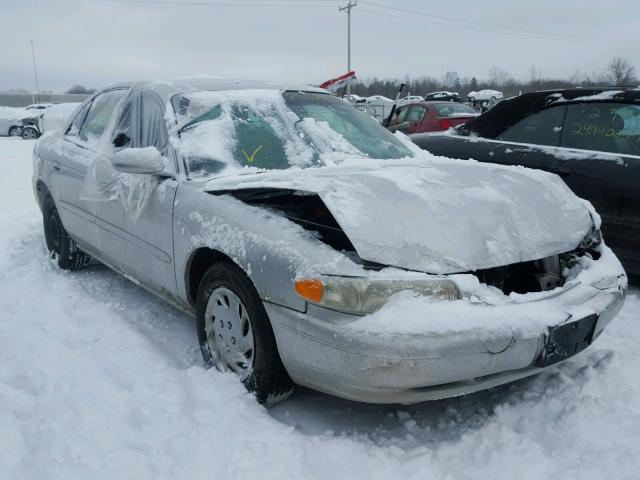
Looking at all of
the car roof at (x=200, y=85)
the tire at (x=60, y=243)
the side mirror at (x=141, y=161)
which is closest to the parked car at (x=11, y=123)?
the tire at (x=60, y=243)

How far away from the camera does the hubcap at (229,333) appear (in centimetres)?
270

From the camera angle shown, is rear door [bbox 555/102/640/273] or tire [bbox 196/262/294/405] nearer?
tire [bbox 196/262/294/405]

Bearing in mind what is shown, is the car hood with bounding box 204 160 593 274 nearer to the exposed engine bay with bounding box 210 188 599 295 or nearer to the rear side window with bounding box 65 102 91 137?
the exposed engine bay with bounding box 210 188 599 295

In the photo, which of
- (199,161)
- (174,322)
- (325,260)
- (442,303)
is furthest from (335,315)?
Answer: (174,322)

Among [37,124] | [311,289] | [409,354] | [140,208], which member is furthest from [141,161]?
[37,124]

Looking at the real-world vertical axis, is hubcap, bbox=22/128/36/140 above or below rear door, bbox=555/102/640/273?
below

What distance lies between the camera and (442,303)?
221cm

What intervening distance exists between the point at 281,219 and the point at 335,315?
598mm

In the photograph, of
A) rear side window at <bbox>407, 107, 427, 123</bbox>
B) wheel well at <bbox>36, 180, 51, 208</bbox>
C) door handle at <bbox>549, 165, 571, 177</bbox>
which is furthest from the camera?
rear side window at <bbox>407, 107, 427, 123</bbox>

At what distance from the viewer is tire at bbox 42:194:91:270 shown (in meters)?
4.69

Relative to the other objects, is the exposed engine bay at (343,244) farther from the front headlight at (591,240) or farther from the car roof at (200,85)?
the car roof at (200,85)

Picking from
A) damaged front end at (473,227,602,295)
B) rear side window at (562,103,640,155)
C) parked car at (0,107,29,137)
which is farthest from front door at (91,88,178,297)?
parked car at (0,107,29,137)

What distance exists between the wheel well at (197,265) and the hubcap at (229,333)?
18 centimetres

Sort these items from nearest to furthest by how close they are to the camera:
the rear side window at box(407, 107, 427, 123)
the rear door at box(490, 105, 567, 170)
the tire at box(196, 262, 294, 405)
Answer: the tire at box(196, 262, 294, 405) → the rear door at box(490, 105, 567, 170) → the rear side window at box(407, 107, 427, 123)
